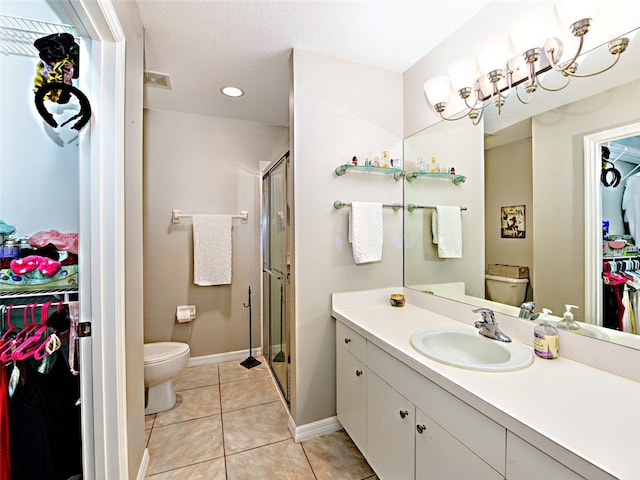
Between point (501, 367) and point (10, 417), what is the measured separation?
1681mm

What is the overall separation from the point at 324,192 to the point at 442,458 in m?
1.40

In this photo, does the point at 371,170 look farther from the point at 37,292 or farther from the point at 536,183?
the point at 37,292

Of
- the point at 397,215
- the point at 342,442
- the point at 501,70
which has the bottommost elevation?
the point at 342,442

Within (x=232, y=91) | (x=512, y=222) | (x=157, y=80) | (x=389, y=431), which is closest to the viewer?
(x=389, y=431)

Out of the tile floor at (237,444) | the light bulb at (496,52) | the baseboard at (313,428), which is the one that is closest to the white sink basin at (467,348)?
the tile floor at (237,444)

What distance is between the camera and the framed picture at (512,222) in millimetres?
1343

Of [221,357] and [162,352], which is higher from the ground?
[162,352]

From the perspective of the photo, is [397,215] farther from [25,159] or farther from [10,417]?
[10,417]

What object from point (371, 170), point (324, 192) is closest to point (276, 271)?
point (324, 192)

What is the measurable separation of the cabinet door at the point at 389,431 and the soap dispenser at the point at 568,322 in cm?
69

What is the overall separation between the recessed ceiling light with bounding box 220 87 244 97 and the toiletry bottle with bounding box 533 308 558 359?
2.47m

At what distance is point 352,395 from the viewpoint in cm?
162

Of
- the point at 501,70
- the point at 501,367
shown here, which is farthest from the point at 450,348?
the point at 501,70

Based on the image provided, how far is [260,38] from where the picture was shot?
5.44 feet
